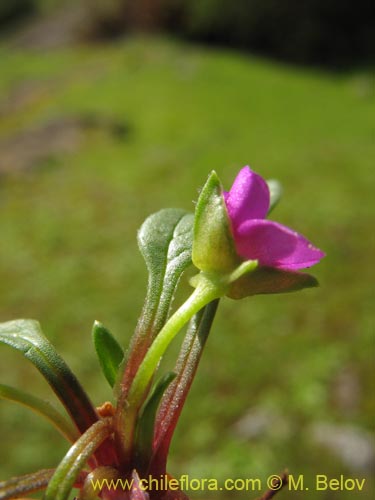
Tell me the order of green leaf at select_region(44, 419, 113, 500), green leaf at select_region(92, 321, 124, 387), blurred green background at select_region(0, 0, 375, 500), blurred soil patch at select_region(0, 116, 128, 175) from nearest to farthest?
green leaf at select_region(44, 419, 113, 500) → green leaf at select_region(92, 321, 124, 387) → blurred green background at select_region(0, 0, 375, 500) → blurred soil patch at select_region(0, 116, 128, 175)

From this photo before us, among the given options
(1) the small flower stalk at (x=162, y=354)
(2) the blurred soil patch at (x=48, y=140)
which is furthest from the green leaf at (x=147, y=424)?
(2) the blurred soil patch at (x=48, y=140)

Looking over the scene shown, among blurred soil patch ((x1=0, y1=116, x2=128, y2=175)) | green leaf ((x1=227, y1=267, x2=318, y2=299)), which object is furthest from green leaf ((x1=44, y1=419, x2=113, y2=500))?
blurred soil patch ((x1=0, y1=116, x2=128, y2=175))

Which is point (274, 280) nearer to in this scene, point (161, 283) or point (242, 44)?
point (161, 283)

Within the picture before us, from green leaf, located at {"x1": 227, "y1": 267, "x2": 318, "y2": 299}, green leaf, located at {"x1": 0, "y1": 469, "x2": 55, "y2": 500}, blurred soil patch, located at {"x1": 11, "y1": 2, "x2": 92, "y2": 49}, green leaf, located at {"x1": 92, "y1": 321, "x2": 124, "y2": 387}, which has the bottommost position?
blurred soil patch, located at {"x1": 11, "y1": 2, "x2": 92, "y2": 49}

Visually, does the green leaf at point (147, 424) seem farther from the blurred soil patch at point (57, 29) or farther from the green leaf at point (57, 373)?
the blurred soil patch at point (57, 29)

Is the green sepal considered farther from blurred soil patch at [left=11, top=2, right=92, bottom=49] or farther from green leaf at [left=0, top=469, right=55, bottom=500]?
blurred soil patch at [left=11, top=2, right=92, bottom=49]

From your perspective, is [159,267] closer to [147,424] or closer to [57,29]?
[147,424]

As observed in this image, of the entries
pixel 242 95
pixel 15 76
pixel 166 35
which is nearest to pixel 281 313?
pixel 242 95
